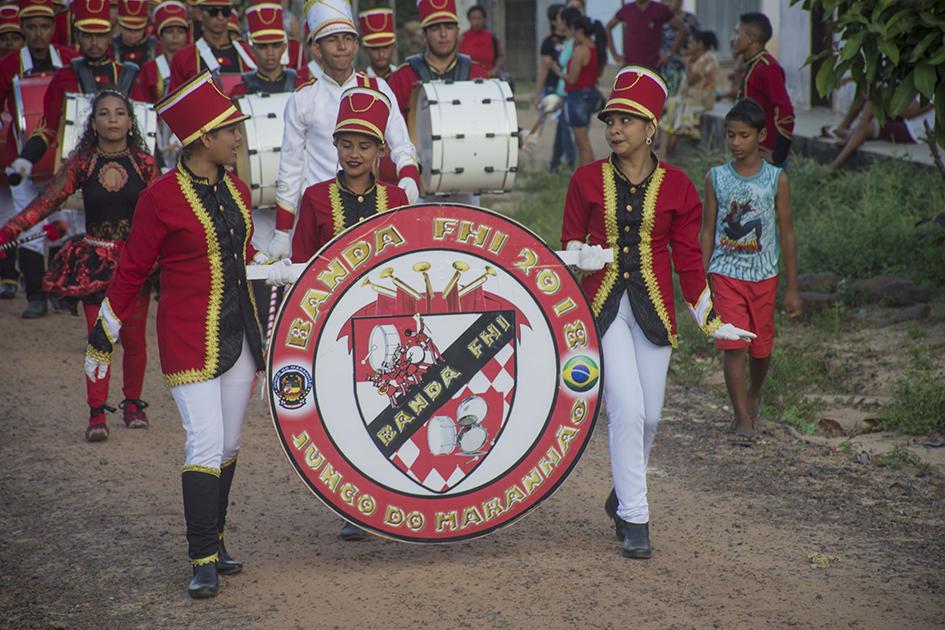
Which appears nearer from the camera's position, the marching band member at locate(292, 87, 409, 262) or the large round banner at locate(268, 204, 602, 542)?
the large round banner at locate(268, 204, 602, 542)

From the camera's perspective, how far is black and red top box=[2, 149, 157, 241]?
7.73 metres

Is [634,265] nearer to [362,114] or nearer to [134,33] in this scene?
[362,114]

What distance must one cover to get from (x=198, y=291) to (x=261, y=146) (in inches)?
137

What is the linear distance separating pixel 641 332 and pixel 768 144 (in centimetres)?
390

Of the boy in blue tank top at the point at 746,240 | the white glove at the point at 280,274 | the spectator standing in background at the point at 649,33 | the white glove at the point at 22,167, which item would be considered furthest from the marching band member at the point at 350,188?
the spectator standing in background at the point at 649,33

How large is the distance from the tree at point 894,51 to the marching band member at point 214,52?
14.6 feet

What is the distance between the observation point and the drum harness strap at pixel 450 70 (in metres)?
9.05

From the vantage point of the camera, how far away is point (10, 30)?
1198 centimetres

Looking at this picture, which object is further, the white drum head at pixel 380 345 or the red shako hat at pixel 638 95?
the red shako hat at pixel 638 95

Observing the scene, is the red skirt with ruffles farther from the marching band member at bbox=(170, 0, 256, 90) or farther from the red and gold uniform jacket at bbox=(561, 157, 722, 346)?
the red and gold uniform jacket at bbox=(561, 157, 722, 346)

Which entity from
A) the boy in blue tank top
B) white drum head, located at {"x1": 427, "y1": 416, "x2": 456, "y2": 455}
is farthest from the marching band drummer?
white drum head, located at {"x1": 427, "y1": 416, "x2": 456, "y2": 455}

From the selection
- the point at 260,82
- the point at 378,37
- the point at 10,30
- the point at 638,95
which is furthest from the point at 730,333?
the point at 10,30

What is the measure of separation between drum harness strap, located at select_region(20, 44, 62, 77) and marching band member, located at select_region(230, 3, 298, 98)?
8.05 ft

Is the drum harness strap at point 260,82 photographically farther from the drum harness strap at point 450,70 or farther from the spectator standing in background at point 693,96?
the spectator standing in background at point 693,96
